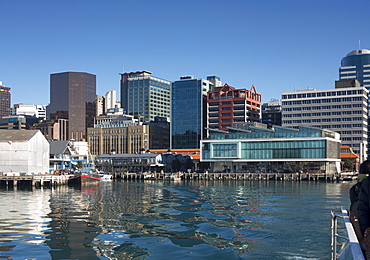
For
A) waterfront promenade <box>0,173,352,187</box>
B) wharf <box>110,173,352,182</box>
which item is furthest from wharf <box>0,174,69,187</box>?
wharf <box>110,173,352,182</box>

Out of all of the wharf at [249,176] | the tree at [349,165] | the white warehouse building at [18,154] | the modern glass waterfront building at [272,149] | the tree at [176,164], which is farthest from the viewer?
the tree at [176,164]

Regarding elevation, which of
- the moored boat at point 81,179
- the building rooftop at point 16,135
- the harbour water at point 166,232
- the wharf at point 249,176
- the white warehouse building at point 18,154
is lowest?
the wharf at point 249,176

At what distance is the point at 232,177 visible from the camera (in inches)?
5743

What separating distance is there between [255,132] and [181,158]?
46964 millimetres

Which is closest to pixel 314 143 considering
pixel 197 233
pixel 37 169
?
pixel 37 169

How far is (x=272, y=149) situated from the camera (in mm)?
153875

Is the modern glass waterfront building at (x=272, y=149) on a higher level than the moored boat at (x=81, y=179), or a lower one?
higher

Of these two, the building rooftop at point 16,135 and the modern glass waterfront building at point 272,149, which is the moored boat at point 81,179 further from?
the modern glass waterfront building at point 272,149

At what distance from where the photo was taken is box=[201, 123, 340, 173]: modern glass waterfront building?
148 m

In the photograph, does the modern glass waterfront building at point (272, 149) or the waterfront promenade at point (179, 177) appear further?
the modern glass waterfront building at point (272, 149)

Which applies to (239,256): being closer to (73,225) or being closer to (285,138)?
(73,225)

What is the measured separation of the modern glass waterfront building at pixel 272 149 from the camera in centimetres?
14800

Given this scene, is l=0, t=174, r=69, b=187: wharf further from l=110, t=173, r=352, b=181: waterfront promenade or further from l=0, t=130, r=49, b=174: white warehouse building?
l=110, t=173, r=352, b=181: waterfront promenade

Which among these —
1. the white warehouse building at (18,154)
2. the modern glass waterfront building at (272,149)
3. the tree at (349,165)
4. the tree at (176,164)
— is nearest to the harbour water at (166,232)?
the white warehouse building at (18,154)
